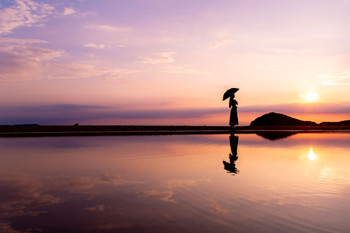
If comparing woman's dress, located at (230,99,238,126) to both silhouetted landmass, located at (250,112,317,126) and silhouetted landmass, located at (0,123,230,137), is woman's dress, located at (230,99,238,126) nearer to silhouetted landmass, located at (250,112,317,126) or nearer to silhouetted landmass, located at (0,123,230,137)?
silhouetted landmass, located at (0,123,230,137)

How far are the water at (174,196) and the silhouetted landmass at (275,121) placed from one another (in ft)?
205

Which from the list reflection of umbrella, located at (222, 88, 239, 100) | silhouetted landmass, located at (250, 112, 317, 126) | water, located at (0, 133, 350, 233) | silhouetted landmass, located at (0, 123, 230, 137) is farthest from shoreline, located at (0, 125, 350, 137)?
silhouetted landmass, located at (250, 112, 317, 126)

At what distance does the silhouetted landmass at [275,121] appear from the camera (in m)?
72.8

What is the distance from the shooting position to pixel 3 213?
18.8 feet

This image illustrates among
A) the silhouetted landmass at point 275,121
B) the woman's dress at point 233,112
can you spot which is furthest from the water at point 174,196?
the silhouetted landmass at point 275,121

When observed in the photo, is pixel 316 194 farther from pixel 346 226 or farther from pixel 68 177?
pixel 68 177

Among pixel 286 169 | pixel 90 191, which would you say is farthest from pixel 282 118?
pixel 90 191

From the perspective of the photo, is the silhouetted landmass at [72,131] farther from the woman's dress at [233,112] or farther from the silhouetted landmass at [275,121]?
the silhouetted landmass at [275,121]

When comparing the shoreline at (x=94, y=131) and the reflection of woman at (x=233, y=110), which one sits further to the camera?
the reflection of woman at (x=233, y=110)

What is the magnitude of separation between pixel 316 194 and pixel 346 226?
86.0 inches

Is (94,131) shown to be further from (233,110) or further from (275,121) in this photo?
(275,121)

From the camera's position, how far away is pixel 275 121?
7538 cm

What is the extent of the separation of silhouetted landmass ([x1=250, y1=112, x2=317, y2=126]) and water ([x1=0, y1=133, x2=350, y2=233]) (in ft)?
205

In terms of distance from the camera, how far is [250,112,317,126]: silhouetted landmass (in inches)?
2867
